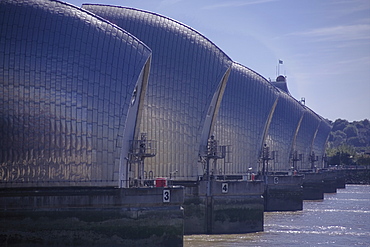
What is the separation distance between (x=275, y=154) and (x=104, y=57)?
53786 millimetres

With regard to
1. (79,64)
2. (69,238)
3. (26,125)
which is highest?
(79,64)

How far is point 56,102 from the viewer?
5453 centimetres

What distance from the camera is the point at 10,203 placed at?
51.0 meters

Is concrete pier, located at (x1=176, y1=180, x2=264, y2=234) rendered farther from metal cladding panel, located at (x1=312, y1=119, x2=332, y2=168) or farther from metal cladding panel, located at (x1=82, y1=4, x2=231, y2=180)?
metal cladding panel, located at (x1=312, y1=119, x2=332, y2=168)

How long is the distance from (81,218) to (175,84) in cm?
2320

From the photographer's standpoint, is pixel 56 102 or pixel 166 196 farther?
pixel 56 102

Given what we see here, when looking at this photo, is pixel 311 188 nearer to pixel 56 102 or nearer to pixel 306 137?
pixel 306 137

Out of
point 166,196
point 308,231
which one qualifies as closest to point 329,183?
point 308,231

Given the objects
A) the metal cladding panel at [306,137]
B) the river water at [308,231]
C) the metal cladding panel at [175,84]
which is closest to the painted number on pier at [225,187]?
the metal cladding panel at [175,84]

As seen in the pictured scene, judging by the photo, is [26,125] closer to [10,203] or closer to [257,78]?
[10,203]

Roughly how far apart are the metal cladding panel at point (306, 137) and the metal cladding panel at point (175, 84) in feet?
187

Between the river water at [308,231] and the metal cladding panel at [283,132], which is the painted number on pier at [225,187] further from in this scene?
the metal cladding panel at [283,132]

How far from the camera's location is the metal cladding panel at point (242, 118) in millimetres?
85938

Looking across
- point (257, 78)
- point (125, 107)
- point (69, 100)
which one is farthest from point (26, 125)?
point (257, 78)
